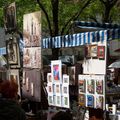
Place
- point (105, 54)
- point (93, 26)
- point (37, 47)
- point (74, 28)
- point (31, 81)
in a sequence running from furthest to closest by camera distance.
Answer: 1. point (93, 26)
2. point (74, 28)
3. point (31, 81)
4. point (37, 47)
5. point (105, 54)

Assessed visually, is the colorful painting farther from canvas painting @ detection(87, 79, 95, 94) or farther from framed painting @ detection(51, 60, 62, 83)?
framed painting @ detection(51, 60, 62, 83)

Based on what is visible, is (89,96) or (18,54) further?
(18,54)

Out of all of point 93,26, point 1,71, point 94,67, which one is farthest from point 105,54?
point 1,71

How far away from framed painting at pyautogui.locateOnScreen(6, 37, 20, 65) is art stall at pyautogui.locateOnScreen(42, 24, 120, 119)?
55.1 inches

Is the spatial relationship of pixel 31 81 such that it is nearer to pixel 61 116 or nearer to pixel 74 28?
pixel 74 28

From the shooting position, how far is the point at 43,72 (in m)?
9.75

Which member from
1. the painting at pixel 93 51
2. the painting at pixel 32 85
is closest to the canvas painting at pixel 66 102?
the painting at pixel 32 85

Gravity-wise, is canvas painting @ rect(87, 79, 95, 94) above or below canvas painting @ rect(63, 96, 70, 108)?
above

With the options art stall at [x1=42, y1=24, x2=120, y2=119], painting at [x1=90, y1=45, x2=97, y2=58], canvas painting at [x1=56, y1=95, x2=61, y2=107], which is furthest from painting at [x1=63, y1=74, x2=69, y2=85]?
painting at [x1=90, y1=45, x2=97, y2=58]

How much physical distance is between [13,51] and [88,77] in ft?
10.3

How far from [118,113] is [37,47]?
232 cm

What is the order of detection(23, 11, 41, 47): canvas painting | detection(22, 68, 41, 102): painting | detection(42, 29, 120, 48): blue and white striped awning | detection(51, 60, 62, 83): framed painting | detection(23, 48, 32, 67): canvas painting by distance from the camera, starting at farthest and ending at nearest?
1. detection(23, 48, 32, 67): canvas painting
2. detection(22, 68, 41, 102): painting
3. detection(23, 11, 41, 47): canvas painting
4. detection(51, 60, 62, 83): framed painting
5. detection(42, 29, 120, 48): blue and white striped awning

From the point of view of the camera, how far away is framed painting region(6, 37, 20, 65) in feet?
35.1

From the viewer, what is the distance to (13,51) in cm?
1083
